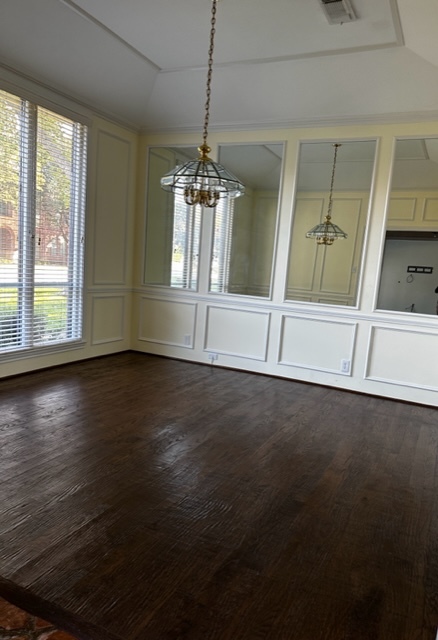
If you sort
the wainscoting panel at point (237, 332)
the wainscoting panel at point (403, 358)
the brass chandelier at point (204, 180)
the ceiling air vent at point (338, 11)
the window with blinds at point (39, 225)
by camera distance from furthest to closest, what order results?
the wainscoting panel at point (237, 332)
the wainscoting panel at point (403, 358)
the window with blinds at point (39, 225)
the ceiling air vent at point (338, 11)
the brass chandelier at point (204, 180)

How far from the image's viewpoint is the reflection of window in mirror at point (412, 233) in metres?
4.05

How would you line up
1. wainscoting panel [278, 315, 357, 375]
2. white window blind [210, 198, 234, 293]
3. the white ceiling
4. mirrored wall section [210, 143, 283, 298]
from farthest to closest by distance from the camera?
white window blind [210, 198, 234, 293]
mirrored wall section [210, 143, 283, 298]
wainscoting panel [278, 315, 357, 375]
the white ceiling

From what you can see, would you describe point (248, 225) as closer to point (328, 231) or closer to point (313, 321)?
point (328, 231)

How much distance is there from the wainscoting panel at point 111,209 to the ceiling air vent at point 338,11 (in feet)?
8.73

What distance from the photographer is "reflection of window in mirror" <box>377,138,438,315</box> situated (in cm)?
405

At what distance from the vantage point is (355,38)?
3.42 meters

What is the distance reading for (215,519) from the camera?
206 cm

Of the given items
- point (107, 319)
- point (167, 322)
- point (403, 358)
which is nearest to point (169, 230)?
point (167, 322)

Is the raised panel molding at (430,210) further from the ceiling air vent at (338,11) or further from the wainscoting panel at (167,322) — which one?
the wainscoting panel at (167,322)

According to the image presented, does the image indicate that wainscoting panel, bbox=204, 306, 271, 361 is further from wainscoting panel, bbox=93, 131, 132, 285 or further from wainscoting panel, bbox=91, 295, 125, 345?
wainscoting panel, bbox=93, 131, 132, 285

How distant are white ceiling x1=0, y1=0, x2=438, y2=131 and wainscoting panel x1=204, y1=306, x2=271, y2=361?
2.15 meters

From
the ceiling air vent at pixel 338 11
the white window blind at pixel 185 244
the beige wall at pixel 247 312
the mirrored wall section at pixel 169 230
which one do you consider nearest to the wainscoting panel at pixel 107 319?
the beige wall at pixel 247 312

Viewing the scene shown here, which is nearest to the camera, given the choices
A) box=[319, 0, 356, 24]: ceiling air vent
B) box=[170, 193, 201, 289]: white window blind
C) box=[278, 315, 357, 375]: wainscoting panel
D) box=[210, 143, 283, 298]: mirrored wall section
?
box=[319, 0, 356, 24]: ceiling air vent

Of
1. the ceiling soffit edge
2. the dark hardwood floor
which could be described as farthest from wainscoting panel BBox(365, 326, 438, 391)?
the ceiling soffit edge
